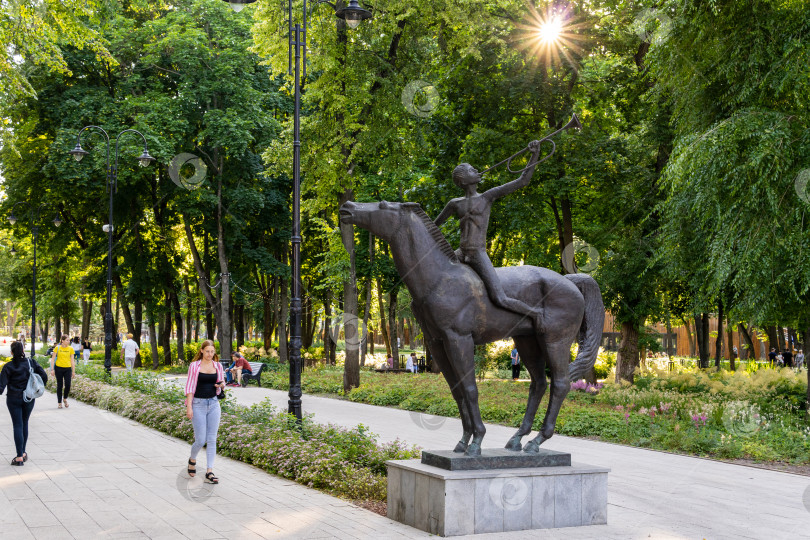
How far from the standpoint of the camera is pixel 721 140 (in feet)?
44.2

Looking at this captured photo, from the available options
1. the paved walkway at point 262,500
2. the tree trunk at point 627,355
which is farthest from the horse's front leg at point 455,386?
the tree trunk at point 627,355

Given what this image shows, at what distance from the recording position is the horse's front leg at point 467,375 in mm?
7586

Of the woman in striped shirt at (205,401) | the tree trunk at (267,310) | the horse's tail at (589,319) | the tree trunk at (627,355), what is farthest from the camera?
the tree trunk at (267,310)

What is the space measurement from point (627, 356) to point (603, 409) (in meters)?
6.33

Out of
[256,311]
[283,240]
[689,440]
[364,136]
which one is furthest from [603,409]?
[256,311]

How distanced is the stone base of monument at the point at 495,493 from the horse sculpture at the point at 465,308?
27 centimetres

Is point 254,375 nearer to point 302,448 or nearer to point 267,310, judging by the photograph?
point 267,310

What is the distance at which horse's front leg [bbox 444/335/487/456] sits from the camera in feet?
24.9

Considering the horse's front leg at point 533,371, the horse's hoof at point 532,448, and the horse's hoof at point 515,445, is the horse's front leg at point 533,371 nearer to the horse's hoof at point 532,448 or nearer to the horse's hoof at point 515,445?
the horse's hoof at point 515,445

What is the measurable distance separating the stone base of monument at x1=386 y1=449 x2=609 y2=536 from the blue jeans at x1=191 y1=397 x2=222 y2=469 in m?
3.32

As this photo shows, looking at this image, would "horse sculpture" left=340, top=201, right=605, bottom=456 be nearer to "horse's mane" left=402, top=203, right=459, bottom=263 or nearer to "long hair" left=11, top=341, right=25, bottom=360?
"horse's mane" left=402, top=203, right=459, bottom=263

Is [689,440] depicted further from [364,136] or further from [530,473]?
[364,136]

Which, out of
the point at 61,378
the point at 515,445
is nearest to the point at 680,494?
the point at 515,445

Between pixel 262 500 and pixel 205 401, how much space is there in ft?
6.12
